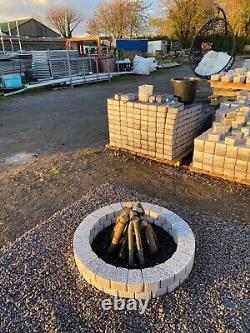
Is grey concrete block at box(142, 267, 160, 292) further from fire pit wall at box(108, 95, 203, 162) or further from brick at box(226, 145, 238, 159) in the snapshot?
fire pit wall at box(108, 95, 203, 162)

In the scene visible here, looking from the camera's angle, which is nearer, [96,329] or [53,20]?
[96,329]

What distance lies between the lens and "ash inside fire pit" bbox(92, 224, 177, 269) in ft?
7.62

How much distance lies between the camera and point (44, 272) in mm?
2305

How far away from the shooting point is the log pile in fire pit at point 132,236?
228 centimetres

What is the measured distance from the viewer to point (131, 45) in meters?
20.5

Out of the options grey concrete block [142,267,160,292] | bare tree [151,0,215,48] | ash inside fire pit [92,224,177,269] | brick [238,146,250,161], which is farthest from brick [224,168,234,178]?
bare tree [151,0,215,48]

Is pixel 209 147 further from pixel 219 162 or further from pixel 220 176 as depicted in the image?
pixel 220 176

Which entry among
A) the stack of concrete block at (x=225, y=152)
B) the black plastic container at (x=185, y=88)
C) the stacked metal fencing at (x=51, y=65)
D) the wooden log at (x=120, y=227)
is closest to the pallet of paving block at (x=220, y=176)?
the stack of concrete block at (x=225, y=152)

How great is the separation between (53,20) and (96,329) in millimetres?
45759

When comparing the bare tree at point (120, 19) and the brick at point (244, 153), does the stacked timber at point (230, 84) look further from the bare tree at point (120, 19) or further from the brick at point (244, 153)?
the bare tree at point (120, 19)

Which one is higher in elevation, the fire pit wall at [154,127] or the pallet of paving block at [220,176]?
the fire pit wall at [154,127]

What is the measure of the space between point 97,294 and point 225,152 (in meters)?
2.55

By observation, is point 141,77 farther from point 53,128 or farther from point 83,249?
point 83,249

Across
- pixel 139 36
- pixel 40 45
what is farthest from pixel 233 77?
pixel 139 36
